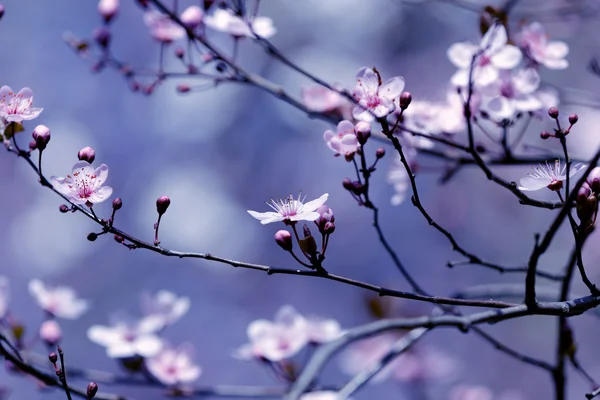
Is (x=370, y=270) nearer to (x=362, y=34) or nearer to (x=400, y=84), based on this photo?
(x=362, y=34)

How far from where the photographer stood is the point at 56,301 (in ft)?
5.57

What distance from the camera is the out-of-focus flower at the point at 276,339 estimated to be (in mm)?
1570

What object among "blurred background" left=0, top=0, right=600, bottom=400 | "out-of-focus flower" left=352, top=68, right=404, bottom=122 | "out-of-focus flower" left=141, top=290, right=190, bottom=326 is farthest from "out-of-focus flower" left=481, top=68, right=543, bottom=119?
"blurred background" left=0, top=0, right=600, bottom=400

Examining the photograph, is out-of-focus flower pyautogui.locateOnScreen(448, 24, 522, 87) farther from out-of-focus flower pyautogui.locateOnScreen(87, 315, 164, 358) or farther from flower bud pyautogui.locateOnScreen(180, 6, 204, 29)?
out-of-focus flower pyautogui.locateOnScreen(87, 315, 164, 358)

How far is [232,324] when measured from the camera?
6355 mm

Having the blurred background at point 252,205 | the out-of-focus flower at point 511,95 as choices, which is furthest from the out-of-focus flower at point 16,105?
the blurred background at point 252,205

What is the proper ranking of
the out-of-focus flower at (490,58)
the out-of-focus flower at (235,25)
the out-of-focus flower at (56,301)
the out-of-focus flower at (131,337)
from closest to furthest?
the out-of-focus flower at (490,58) → the out-of-focus flower at (235,25) → the out-of-focus flower at (131,337) → the out-of-focus flower at (56,301)

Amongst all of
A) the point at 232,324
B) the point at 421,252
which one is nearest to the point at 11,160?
the point at 232,324

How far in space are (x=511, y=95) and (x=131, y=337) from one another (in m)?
1.13

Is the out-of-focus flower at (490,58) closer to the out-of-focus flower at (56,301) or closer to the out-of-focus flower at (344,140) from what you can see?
the out-of-focus flower at (344,140)

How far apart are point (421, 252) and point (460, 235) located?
0.50 m

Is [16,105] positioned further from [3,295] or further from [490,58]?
[490,58]

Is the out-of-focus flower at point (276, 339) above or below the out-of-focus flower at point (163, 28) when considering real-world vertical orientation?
below

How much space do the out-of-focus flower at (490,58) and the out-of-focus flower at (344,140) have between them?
0.38m
